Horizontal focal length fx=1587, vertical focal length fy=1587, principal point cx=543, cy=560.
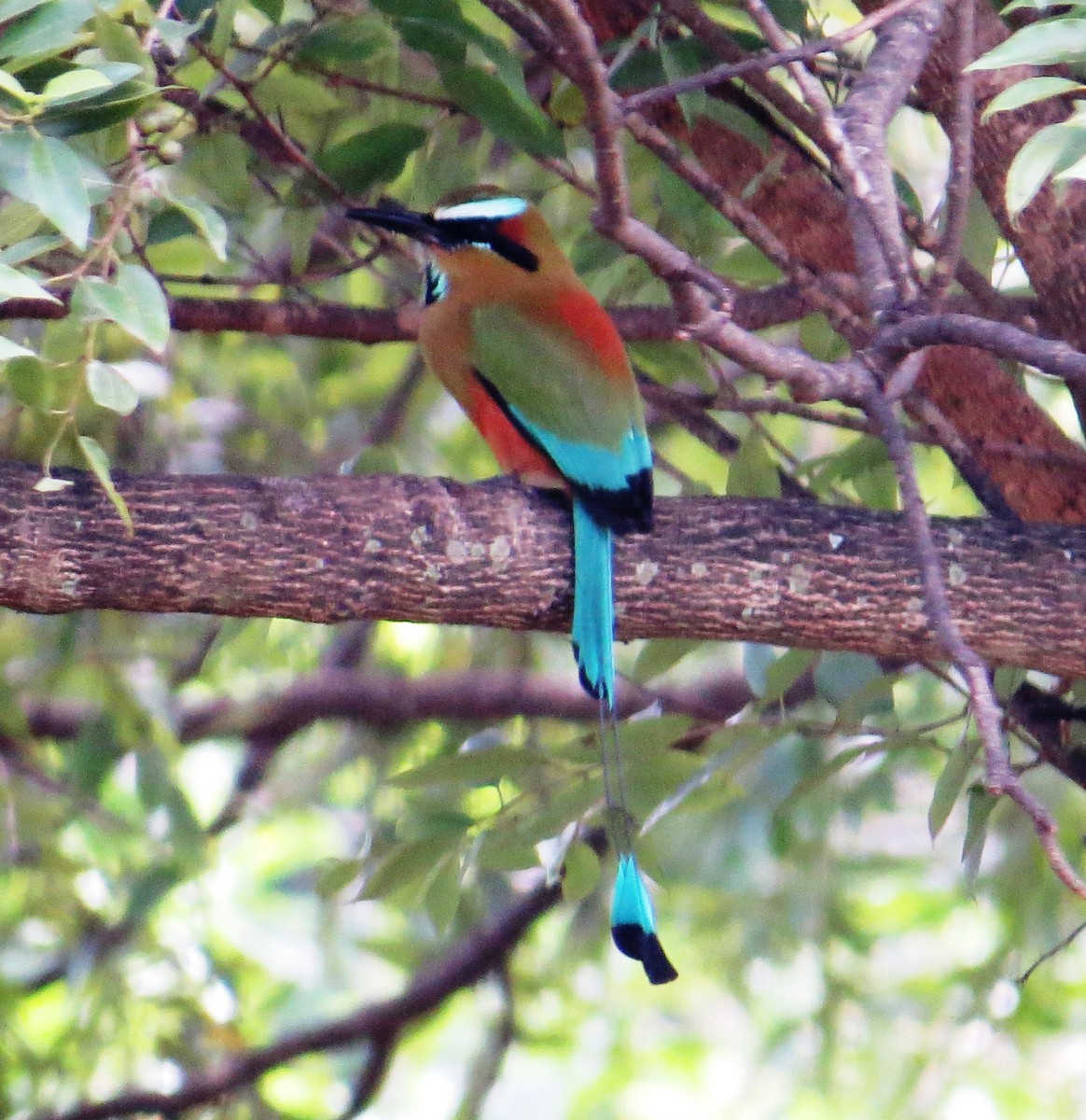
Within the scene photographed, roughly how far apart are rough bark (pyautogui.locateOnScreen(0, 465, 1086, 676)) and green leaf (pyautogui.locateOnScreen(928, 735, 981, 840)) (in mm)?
167

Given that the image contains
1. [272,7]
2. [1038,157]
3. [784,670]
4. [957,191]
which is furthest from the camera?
[784,670]

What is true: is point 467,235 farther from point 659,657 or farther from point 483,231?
point 659,657

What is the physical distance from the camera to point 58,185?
1.35 m

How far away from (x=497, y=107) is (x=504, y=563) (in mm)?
625

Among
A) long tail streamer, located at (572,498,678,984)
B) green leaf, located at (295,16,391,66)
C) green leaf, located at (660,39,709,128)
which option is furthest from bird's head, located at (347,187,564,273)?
long tail streamer, located at (572,498,678,984)

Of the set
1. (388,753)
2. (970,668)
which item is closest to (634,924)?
(970,668)

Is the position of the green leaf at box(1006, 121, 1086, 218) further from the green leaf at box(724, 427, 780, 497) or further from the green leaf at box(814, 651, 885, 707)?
the green leaf at box(814, 651, 885, 707)

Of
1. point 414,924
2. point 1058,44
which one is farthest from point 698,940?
point 1058,44

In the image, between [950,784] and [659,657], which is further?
[659,657]

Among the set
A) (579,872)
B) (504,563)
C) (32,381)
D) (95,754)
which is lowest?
(95,754)

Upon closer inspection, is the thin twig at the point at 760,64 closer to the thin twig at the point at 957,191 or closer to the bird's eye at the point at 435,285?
the thin twig at the point at 957,191

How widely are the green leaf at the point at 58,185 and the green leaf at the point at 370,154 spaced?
964 millimetres

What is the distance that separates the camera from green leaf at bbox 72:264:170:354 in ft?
4.71

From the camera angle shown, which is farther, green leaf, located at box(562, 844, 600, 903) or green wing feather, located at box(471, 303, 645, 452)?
green wing feather, located at box(471, 303, 645, 452)
